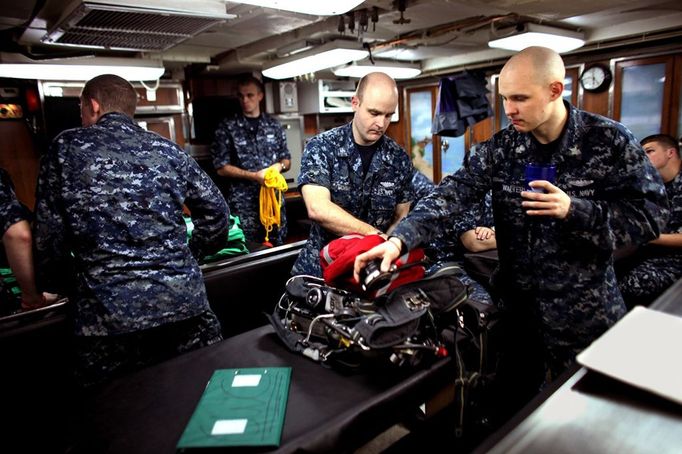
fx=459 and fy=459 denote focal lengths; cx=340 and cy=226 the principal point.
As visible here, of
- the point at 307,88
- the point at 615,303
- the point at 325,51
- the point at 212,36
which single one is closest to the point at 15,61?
the point at 212,36

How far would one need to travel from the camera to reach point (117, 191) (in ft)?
5.92

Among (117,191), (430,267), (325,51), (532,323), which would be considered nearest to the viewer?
(117,191)

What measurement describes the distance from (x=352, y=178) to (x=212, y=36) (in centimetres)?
304

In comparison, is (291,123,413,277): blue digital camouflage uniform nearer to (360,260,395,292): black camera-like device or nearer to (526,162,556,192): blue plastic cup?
(360,260,395,292): black camera-like device

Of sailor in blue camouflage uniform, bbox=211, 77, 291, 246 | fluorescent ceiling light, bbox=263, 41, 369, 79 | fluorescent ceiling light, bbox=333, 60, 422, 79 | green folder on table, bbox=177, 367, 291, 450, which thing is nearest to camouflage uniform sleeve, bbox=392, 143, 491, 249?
green folder on table, bbox=177, 367, 291, 450

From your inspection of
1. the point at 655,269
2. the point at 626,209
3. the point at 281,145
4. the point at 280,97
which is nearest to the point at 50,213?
the point at 626,209

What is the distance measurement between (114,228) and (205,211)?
449mm

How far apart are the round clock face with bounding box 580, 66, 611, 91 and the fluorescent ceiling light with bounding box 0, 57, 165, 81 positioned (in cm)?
489

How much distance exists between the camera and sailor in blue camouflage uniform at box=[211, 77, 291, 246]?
4.68 metres

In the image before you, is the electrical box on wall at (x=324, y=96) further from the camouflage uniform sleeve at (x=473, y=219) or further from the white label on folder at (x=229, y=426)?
the white label on folder at (x=229, y=426)

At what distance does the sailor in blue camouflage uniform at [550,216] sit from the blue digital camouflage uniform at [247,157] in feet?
9.77

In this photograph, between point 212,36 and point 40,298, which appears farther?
point 212,36

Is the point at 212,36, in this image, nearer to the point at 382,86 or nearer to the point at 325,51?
the point at 325,51

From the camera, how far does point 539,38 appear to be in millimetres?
4367
